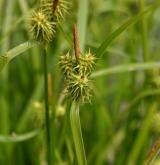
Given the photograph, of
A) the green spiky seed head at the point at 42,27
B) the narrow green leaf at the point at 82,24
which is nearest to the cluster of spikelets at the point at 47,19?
the green spiky seed head at the point at 42,27

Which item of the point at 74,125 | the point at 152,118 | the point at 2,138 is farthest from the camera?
the point at 152,118

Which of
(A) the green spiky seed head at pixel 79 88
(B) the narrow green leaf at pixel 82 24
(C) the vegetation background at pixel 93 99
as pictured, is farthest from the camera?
(C) the vegetation background at pixel 93 99

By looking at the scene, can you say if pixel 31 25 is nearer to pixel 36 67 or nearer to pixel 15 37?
pixel 36 67

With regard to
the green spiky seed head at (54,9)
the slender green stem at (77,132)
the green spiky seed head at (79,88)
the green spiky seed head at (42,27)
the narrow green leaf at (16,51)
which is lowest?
the slender green stem at (77,132)

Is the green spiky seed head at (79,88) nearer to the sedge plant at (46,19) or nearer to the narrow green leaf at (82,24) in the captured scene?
the sedge plant at (46,19)

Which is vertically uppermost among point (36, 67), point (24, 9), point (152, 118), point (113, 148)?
point (24, 9)

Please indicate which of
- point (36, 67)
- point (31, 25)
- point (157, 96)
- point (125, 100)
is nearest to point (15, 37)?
point (36, 67)

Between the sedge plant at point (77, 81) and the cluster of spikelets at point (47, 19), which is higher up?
the cluster of spikelets at point (47, 19)
